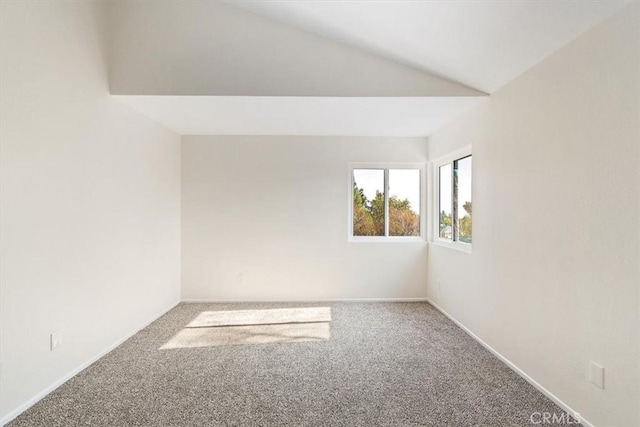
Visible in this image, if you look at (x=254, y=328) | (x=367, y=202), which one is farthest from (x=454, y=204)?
(x=254, y=328)

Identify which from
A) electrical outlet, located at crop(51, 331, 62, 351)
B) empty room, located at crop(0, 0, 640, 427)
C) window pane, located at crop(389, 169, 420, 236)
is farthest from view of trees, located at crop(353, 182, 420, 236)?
electrical outlet, located at crop(51, 331, 62, 351)

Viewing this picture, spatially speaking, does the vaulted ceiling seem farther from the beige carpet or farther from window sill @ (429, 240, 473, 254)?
the beige carpet

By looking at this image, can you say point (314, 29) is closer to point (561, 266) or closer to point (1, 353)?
point (561, 266)

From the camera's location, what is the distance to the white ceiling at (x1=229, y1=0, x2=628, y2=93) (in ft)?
6.37

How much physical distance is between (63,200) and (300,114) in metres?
2.20

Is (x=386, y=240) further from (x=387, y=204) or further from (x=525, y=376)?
(x=525, y=376)

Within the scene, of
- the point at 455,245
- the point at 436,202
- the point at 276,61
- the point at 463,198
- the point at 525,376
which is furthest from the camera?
the point at 436,202

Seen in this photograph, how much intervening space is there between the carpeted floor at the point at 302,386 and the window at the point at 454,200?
1136 mm

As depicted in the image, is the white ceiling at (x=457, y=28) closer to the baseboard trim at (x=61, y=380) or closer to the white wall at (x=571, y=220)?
the white wall at (x=571, y=220)

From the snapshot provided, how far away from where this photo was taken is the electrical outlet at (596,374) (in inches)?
72.4

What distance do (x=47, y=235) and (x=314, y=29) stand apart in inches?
101

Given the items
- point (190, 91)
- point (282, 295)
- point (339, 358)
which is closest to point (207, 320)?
point (282, 295)

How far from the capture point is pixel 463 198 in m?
3.77

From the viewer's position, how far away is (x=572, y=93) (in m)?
2.04
